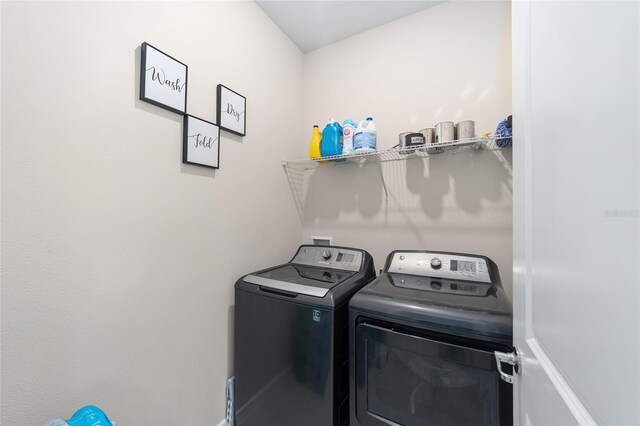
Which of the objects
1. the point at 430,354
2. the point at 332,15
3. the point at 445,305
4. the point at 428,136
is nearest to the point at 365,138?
the point at 428,136

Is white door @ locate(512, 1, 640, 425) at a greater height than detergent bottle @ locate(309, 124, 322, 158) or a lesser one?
lesser

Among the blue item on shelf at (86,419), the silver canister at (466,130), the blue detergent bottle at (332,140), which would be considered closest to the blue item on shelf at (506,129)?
the silver canister at (466,130)

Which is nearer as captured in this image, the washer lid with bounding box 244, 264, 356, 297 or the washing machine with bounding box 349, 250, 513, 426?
the washing machine with bounding box 349, 250, 513, 426

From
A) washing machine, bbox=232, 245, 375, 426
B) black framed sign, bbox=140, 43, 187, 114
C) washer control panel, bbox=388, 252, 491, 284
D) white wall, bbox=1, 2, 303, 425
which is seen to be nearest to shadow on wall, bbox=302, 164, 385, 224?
washer control panel, bbox=388, 252, 491, 284

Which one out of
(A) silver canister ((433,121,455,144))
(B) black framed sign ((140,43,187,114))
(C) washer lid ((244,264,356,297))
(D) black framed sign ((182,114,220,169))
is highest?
(B) black framed sign ((140,43,187,114))

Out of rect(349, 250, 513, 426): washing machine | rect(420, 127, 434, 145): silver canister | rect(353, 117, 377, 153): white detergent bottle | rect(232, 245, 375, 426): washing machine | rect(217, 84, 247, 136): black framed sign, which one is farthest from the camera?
rect(353, 117, 377, 153): white detergent bottle

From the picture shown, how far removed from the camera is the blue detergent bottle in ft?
6.01

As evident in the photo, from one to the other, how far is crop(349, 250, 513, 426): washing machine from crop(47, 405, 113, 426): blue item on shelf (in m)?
0.96

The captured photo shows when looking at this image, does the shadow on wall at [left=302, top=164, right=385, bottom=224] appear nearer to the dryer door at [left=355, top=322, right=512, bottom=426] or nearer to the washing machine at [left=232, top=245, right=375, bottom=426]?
the washing machine at [left=232, top=245, right=375, bottom=426]

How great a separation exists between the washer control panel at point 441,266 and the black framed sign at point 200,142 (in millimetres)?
1283

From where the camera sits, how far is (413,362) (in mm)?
1035

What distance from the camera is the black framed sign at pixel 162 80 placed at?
108cm

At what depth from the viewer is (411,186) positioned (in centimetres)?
183

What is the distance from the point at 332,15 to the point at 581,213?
84.7 inches
